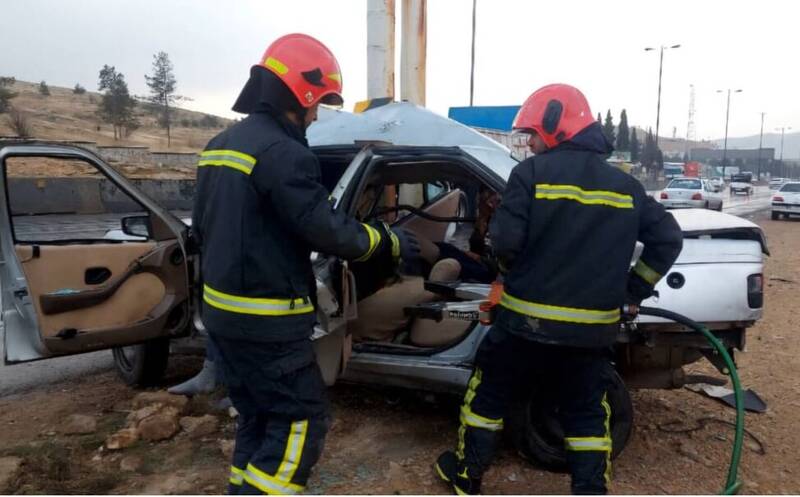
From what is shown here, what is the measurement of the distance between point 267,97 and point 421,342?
1.96m

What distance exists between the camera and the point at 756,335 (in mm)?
5957

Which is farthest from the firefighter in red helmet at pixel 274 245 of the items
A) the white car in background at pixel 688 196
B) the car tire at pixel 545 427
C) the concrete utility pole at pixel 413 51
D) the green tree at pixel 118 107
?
the green tree at pixel 118 107

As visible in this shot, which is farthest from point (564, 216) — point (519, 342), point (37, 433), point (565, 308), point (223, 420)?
point (37, 433)

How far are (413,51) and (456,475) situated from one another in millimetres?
6454

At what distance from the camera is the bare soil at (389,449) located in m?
3.20

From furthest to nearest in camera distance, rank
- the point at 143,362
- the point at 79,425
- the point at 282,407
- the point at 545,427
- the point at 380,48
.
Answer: the point at 380,48
the point at 143,362
the point at 79,425
the point at 545,427
the point at 282,407

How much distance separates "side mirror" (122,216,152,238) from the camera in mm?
3951

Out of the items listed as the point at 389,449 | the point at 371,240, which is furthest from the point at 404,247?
the point at 389,449

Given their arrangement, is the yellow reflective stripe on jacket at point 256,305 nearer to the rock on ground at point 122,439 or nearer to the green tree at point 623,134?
the rock on ground at point 122,439

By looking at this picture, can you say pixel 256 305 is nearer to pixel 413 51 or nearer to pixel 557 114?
pixel 557 114

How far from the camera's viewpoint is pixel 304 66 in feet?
7.80

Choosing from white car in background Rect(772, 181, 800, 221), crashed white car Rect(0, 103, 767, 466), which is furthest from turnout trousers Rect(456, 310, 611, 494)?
white car in background Rect(772, 181, 800, 221)

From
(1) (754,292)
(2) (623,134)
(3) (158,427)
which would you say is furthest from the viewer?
(2) (623,134)

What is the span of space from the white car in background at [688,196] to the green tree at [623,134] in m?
44.3
